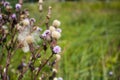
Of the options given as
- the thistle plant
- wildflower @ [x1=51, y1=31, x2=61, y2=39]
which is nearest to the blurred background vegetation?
the thistle plant

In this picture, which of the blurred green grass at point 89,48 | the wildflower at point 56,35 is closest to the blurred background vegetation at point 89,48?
the blurred green grass at point 89,48

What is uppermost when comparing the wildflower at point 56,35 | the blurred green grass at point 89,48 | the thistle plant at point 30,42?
the wildflower at point 56,35

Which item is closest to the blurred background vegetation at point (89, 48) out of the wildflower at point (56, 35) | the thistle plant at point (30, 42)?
the thistle plant at point (30, 42)

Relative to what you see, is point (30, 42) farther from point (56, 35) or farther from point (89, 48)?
point (89, 48)

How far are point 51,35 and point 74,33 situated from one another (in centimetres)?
325

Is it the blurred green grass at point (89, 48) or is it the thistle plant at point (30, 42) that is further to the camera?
the blurred green grass at point (89, 48)

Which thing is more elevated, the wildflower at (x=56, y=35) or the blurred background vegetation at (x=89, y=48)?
the wildflower at (x=56, y=35)

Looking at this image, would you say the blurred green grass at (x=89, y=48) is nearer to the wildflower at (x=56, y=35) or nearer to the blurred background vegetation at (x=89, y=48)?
the blurred background vegetation at (x=89, y=48)

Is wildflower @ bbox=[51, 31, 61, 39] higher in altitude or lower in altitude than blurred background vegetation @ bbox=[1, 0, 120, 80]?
higher

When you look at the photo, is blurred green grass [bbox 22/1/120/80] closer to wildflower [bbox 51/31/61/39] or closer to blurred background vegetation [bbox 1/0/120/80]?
blurred background vegetation [bbox 1/0/120/80]

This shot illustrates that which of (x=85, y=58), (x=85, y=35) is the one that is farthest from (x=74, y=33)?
(x=85, y=58)

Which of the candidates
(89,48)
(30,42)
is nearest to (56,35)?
(30,42)

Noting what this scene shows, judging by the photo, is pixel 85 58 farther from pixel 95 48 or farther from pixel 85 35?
pixel 85 35

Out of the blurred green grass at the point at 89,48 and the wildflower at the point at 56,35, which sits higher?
the wildflower at the point at 56,35
